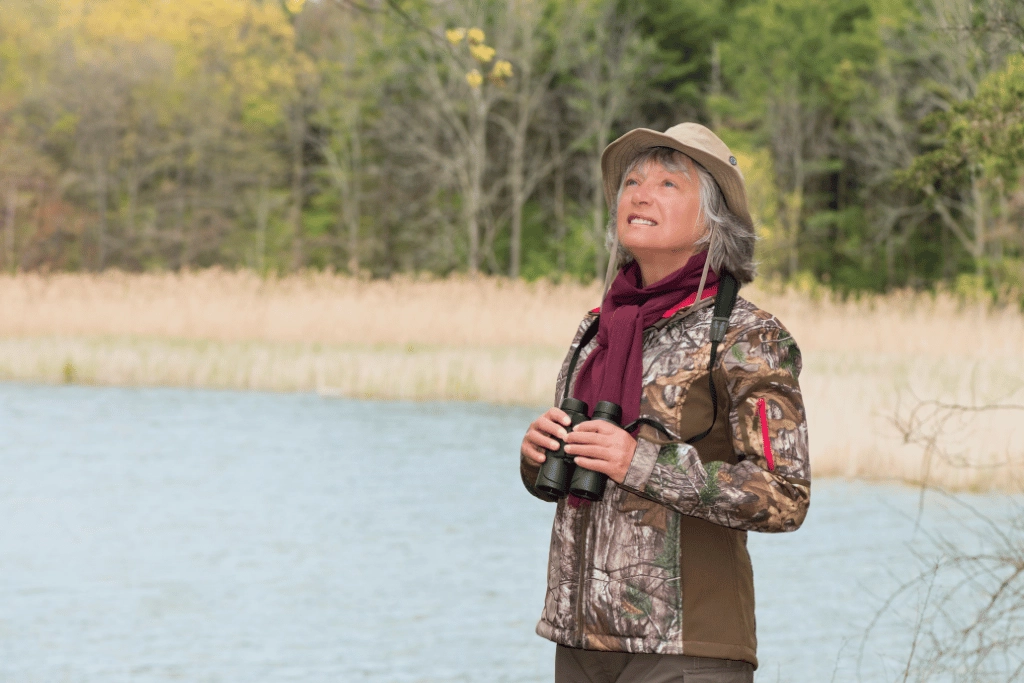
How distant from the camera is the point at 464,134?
111ft

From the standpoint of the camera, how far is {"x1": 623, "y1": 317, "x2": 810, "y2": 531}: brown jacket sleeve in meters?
2.12

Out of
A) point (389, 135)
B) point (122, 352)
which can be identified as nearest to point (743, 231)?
point (122, 352)

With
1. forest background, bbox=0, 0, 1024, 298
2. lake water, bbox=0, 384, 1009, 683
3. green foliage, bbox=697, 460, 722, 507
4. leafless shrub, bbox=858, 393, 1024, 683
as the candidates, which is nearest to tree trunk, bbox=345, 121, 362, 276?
forest background, bbox=0, 0, 1024, 298

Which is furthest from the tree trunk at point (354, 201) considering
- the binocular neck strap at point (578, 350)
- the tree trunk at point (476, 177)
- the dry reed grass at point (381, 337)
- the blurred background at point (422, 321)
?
the binocular neck strap at point (578, 350)

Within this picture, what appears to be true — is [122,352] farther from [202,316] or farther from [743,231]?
[743,231]

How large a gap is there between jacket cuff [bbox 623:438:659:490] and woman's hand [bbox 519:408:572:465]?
13cm

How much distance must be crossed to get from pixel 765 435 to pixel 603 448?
0.79ft

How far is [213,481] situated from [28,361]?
7620mm

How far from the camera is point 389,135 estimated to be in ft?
126

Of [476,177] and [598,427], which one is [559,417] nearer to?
[598,427]

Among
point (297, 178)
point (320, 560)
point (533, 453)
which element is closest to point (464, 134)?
point (297, 178)

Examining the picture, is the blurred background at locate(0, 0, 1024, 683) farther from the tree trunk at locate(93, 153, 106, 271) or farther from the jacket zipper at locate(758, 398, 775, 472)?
the jacket zipper at locate(758, 398, 775, 472)

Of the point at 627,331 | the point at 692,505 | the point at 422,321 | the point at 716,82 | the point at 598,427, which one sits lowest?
the point at 422,321

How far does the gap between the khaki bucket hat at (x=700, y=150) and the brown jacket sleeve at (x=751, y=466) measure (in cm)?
30
